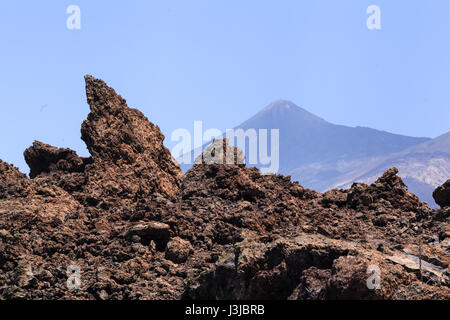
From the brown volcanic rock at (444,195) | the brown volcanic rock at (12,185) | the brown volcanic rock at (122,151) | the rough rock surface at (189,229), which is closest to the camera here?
the rough rock surface at (189,229)

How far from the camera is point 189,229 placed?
64.3 feet

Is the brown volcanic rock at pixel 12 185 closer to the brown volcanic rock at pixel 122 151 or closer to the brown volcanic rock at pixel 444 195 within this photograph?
the brown volcanic rock at pixel 122 151

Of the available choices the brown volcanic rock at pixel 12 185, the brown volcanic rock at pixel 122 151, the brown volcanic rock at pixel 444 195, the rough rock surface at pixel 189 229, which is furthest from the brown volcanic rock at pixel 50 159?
the brown volcanic rock at pixel 444 195

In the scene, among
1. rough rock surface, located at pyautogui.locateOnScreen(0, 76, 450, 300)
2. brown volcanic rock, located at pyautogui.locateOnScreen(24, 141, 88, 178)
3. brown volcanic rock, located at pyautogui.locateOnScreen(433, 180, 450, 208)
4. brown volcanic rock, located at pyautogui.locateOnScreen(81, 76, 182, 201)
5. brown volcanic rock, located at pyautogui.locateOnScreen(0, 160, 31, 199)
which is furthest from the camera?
brown volcanic rock, located at pyautogui.locateOnScreen(24, 141, 88, 178)

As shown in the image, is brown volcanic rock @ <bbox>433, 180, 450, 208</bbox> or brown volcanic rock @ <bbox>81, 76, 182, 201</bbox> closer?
brown volcanic rock @ <bbox>433, 180, 450, 208</bbox>

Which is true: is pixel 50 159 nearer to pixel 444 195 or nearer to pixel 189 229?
pixel 189 229

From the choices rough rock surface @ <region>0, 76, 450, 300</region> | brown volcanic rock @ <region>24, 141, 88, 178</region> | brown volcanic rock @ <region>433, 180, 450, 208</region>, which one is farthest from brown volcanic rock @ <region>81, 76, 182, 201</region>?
brown volcanic rock @ <region>433, 180, 450, 208</region>

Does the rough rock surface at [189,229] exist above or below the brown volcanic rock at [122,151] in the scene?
below

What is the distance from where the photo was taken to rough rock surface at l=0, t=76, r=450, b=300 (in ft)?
50.0

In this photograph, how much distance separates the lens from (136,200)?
887 inches

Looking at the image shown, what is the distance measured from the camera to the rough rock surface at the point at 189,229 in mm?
15242

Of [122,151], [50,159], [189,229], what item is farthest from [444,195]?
[50,159]

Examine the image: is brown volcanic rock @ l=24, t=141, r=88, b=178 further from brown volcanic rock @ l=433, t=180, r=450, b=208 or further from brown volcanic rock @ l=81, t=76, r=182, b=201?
brown volcanic rock @ l=433, t=180, r=450, b=208
